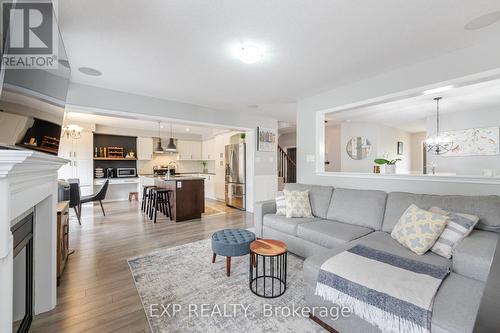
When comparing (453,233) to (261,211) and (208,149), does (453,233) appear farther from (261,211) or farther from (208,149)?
(208,149)

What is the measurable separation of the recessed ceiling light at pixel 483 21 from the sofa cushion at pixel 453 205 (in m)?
1.60

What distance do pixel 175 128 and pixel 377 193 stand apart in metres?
6.55

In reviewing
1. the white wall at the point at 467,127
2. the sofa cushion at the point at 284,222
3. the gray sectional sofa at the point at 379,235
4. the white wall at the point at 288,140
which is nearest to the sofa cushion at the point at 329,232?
the gray sectional sofa at the point at 379,235

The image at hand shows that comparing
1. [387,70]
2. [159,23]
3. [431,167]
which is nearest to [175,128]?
[159,23]

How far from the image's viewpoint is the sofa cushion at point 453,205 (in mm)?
2039

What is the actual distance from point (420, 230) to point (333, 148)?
17.8ft

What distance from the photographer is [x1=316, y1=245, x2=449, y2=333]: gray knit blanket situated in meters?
1.28

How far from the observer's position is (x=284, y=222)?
3.01 metres

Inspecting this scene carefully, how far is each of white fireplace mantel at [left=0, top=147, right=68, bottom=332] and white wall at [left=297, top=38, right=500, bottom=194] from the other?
351 cm

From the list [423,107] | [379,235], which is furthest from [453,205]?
[423,107]

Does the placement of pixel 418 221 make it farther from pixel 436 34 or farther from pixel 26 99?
pixel 26 99

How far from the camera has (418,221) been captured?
2.05 m

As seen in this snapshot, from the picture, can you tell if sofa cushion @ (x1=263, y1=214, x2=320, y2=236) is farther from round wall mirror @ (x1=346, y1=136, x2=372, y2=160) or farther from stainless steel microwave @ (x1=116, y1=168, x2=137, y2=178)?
stainless steel microwave @ (x1=116, y1=168, x2=137, y2=178)

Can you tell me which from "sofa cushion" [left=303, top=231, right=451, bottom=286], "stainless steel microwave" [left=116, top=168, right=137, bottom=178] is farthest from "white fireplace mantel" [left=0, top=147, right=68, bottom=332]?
"stainless steel microwave" [left=116, top=168, right=137, bottom=178]
